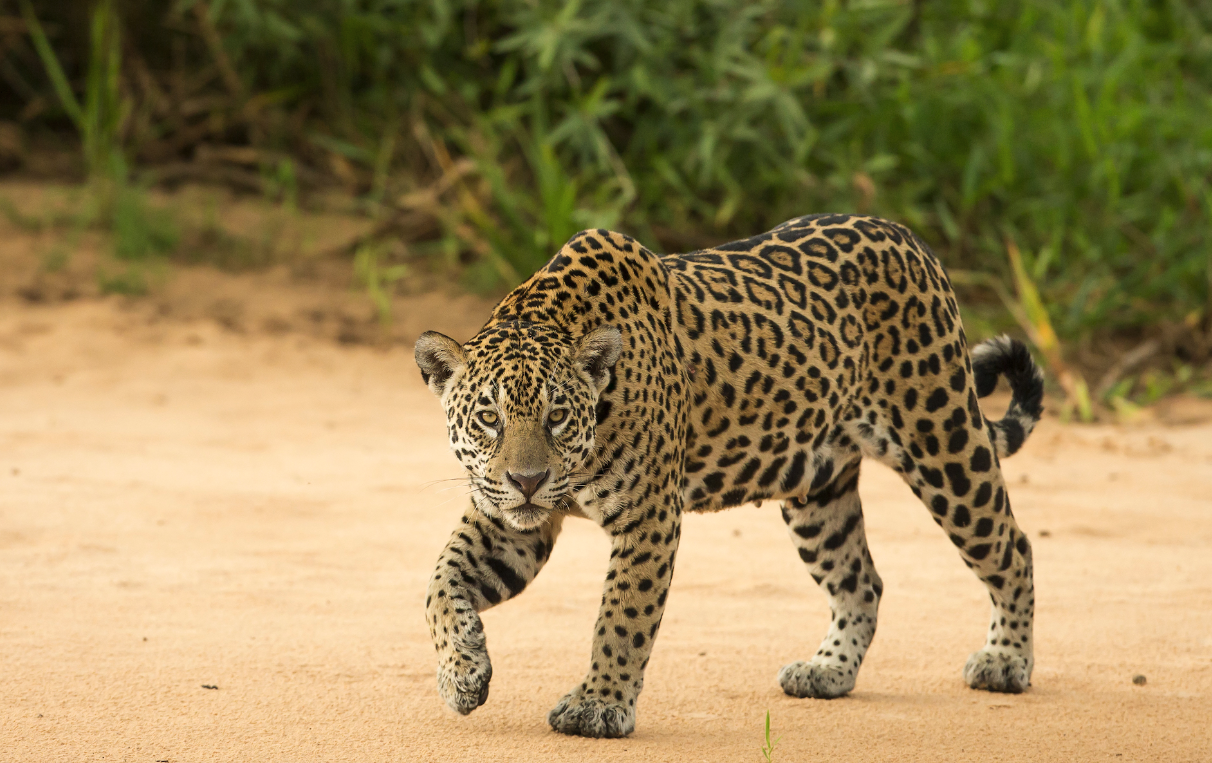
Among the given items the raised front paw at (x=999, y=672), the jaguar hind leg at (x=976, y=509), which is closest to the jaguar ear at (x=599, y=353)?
the jaguar hind leg at (x=976, y=509)

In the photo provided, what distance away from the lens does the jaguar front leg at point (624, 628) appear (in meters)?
4.13

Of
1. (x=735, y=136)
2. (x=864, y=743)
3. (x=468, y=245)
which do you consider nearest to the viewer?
(x=864, y=743)

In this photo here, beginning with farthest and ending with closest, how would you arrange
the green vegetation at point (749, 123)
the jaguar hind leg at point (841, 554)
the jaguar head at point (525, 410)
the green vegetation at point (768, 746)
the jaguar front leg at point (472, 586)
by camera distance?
the green vegetation at point (749, 123)
the jaguar hind leg at point (841, 554)
the jaguar front leg at point (472, 586)
the jaguar head at point (525, 410)
the green vegetation at point (768, 746)

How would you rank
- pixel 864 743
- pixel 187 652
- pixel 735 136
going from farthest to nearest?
pixel 735 136 < pixel 187 652 < pixel 864 743

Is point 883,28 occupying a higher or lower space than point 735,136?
higher

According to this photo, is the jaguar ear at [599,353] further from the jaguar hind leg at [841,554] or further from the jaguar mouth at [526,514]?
the jaguar hind leg at [841,554]

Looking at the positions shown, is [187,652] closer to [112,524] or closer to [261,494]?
[112,524]

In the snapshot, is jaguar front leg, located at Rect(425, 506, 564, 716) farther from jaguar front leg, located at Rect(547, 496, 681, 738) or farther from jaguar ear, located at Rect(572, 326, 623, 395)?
jaguar ear, located at Rect(572, 326, 623, 395)

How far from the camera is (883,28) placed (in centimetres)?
1093

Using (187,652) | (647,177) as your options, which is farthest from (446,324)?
(187,652)

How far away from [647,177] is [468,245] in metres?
1.53

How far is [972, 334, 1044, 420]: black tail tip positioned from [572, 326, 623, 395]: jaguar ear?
1.86 metres

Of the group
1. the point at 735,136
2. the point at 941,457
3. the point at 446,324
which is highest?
the point at 941,457

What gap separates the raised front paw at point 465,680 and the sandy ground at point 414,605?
0.38ft
